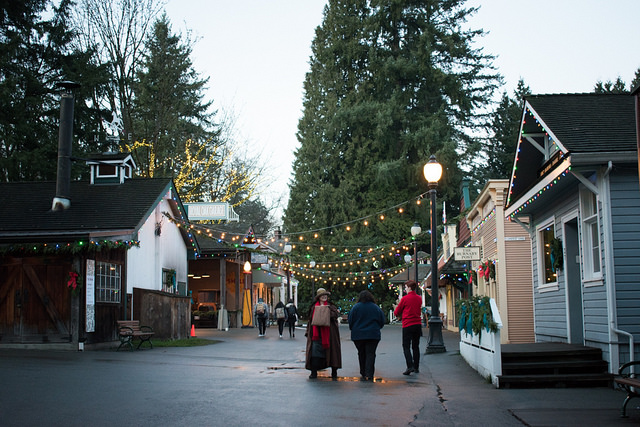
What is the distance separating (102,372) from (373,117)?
42.7m

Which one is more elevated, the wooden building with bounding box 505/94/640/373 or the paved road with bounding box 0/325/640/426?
the wooden building with bounding box 505/94/640/373

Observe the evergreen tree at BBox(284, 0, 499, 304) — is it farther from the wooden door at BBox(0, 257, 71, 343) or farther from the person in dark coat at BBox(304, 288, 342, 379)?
the person in dark coat at BBox(304, 288, 342, 379)

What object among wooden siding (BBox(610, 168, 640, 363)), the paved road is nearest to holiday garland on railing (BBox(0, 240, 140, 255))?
the paved road

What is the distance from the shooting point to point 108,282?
72.0ft

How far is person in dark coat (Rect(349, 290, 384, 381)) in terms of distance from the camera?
13289 millimetres

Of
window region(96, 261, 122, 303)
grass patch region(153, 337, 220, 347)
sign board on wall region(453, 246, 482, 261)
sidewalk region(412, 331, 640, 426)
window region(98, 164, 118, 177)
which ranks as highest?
window region(98, 164, 118, 177)

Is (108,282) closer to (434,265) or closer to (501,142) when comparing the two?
(434,265)

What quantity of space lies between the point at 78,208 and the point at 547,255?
1487 cm

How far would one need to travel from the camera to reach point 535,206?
16.6 metres

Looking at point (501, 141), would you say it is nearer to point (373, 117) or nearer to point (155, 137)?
point (373, 117)

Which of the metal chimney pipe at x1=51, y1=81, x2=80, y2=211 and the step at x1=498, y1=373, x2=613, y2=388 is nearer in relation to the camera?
the step at x1=498, y1=373, x2=613, y2=388

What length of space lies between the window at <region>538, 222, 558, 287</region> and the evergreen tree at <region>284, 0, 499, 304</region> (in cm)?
3525

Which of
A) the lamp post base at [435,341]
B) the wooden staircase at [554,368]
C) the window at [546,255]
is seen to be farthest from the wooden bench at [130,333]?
the wooden staircase at [554,368]

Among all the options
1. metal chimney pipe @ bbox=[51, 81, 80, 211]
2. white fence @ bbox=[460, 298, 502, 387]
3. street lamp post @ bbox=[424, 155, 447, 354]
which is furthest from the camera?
metal chimney pipe @ bbox=[51, 81, 80, 211]
